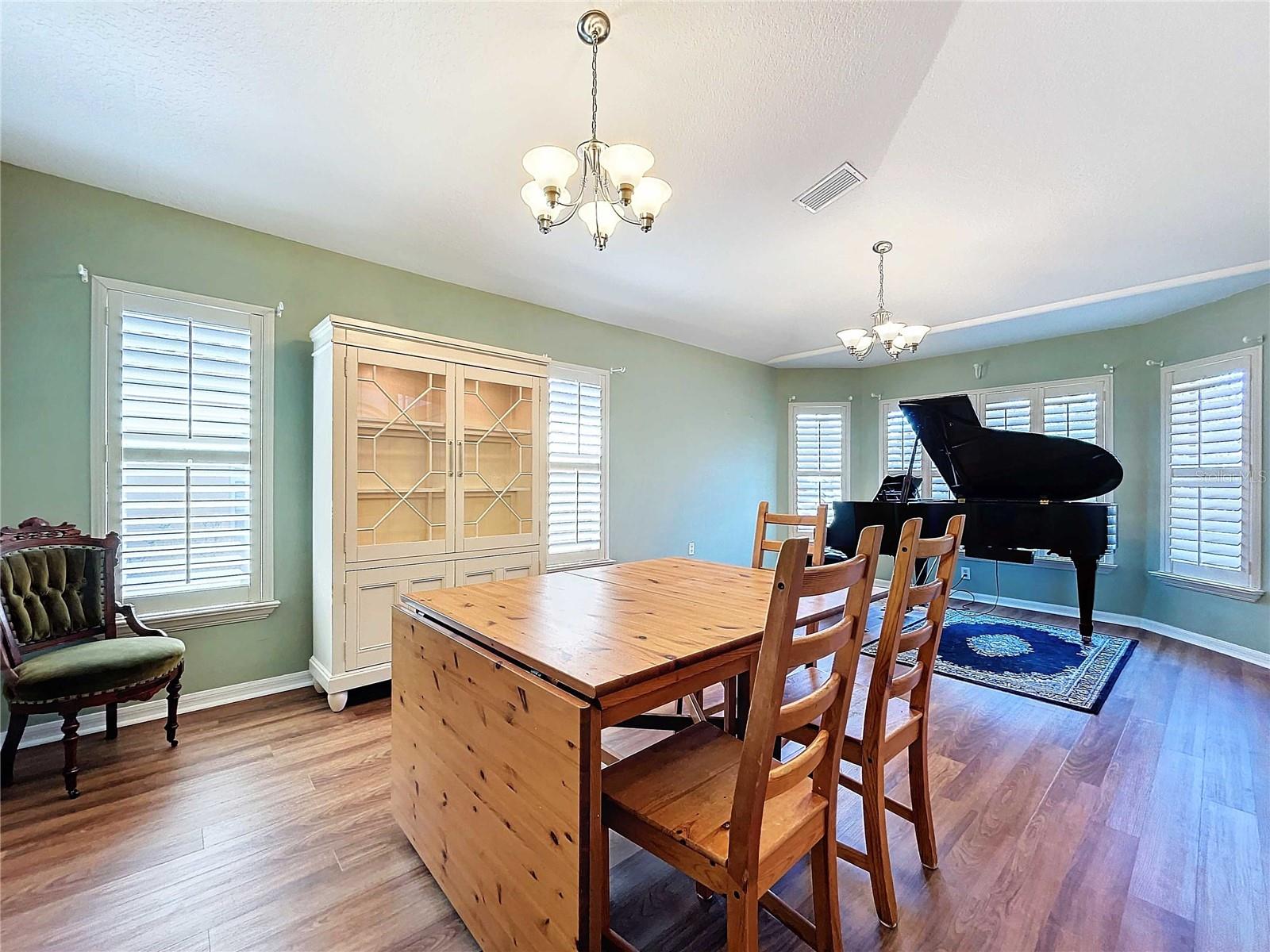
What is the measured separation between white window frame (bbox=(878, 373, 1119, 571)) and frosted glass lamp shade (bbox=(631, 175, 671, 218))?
15.3 feet

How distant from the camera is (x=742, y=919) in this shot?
1019mm

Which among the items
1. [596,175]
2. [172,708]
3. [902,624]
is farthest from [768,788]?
[172,708]

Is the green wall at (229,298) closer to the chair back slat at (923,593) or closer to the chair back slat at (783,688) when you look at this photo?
the chair back slat at (783,688)

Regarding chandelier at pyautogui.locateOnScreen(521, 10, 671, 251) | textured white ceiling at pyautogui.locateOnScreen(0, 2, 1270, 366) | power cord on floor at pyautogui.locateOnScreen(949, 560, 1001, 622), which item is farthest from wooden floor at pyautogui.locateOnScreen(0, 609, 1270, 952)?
textured white ceiling at pyautogui.locateOnScreen(0, 2, 1270, 366)

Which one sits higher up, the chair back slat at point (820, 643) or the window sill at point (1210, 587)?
the chair back slat at point (820, 643)

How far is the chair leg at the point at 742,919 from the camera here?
102 cm

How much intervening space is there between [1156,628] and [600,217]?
18.7ft

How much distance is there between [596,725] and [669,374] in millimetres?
4513

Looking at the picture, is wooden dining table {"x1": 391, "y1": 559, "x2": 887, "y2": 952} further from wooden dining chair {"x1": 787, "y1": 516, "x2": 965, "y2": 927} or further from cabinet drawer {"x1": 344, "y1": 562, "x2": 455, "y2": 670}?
cabinet drawer {"x1": 344, "y1": 562, "x2": 455, "y2": 670}

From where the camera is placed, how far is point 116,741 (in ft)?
7.95

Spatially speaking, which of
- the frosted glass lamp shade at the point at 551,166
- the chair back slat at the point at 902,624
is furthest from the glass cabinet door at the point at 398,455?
the chair back slat at the point at 902,624

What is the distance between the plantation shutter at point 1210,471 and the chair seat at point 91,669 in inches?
265

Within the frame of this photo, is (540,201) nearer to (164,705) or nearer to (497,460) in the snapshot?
(497,460)

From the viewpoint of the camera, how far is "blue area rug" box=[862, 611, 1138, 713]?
309 centimetres
